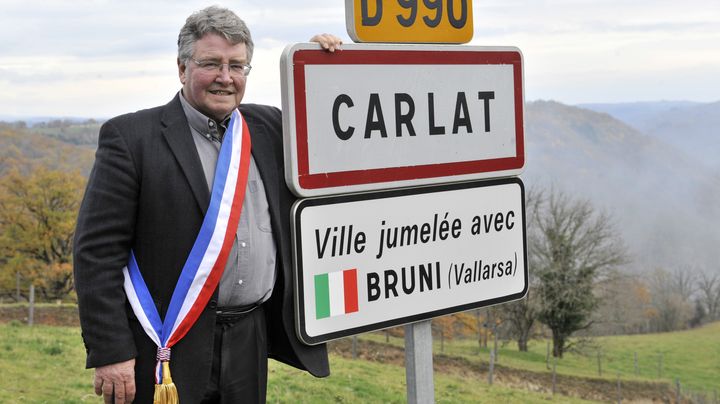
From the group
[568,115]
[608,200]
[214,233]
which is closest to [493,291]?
[214,233]

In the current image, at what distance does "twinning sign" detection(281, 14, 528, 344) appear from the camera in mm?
2445

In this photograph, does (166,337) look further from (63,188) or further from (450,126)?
(63,188)

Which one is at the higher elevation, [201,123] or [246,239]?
[201,123]

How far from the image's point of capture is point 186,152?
104 inches

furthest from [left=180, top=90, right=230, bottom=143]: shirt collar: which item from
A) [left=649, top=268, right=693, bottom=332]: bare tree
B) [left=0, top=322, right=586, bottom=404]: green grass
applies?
[left=649, top=268, right=693, bottom=332]: bare tree

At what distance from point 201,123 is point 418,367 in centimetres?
115

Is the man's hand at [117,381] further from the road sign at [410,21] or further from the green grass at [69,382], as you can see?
the green grass at [69,382]

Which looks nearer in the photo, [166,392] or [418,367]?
[166,392]

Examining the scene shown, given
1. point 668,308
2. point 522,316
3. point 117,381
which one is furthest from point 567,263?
point 117,381

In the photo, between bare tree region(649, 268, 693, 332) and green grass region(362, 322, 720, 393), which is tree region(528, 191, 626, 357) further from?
bare tree region(649, 268, 693, 332)

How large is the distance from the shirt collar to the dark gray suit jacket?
3 cm

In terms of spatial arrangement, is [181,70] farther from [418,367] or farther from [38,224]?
[38,224]

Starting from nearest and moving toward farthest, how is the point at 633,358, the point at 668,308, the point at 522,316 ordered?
the point at 522,316
the point at 633,358
the point at 668,308

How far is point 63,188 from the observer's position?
135ft
